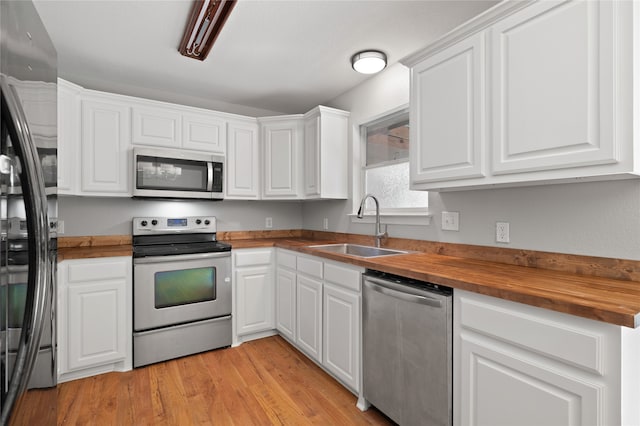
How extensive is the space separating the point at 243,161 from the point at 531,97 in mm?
2558

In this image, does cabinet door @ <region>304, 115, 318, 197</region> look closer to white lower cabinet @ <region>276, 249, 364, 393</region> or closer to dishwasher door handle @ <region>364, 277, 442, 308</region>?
white lower cabinet @ <region>276, 249, 364, 393</region>

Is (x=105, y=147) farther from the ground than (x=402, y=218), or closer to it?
farther from the ground

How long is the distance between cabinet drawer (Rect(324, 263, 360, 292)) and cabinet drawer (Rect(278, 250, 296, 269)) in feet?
1.68

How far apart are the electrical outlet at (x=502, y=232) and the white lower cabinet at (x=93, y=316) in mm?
2536

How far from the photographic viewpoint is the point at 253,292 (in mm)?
2959

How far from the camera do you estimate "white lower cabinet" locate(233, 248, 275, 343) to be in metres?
2.89

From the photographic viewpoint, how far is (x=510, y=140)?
1.49 m

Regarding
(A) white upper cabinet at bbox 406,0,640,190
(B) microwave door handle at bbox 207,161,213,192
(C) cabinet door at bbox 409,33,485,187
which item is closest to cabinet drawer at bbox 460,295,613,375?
(A) white upper cabinet at bbox 406,0,640,190

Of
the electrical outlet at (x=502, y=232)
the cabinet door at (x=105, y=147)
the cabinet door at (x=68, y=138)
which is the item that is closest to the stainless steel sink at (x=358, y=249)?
the electrical outlet at (x=502, y=232)

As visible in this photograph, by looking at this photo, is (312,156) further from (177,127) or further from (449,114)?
(449,114)

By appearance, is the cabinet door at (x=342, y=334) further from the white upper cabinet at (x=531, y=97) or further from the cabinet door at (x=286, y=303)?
the white upper cabinet at (x=531, y=97)

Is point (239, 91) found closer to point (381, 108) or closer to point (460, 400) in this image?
point (381, 108)

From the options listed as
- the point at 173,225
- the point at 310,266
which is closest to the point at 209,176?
the point at 173,225

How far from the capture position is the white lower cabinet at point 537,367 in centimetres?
98
